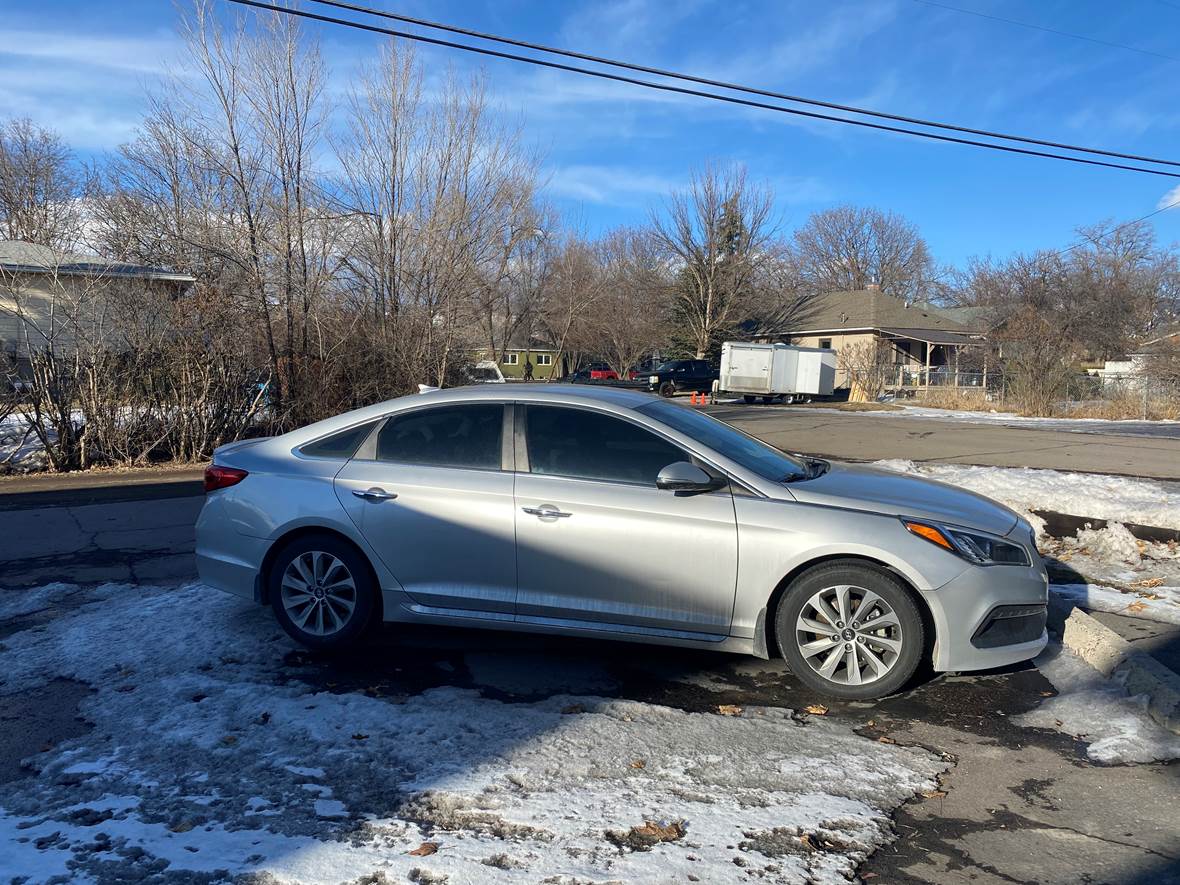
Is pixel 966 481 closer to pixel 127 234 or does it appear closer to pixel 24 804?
pixel 24 804

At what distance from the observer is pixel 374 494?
5.02 metres

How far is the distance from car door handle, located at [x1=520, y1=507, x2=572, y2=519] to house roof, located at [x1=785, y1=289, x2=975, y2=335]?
45.4m

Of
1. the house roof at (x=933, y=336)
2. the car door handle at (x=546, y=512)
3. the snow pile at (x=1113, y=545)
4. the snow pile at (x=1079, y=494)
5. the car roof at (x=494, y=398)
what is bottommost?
the snow pile at (x=1113, y=545)

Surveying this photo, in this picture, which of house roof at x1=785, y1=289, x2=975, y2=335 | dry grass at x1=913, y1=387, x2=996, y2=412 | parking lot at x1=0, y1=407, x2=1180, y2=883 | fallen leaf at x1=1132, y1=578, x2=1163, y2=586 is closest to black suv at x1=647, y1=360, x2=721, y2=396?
dry grass at x1=913, y1=387, x2=996, y2=412

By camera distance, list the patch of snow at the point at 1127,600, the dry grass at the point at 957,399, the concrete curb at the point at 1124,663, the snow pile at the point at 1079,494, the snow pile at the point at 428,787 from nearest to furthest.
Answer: the snow pile at the point at 428,787 < the concrete curb at the point at 1124,663 < the patch of snow at the point at 1127,600 < the snow pile at the point at 1079,494 < the dry grass at the point at 957,399

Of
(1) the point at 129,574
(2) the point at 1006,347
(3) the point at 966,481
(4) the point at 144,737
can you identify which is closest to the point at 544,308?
(2) the point at 1006,347

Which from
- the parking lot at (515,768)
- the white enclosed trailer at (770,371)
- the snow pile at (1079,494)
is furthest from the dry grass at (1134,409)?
the parking lot at (515,768)

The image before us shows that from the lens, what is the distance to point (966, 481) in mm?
10711

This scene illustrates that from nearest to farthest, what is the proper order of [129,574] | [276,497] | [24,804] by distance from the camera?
[24,804], [276,497], [129,574]

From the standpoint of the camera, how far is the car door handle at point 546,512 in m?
4.73

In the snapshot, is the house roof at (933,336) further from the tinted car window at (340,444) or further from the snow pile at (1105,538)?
the tinted car window at (340,444)

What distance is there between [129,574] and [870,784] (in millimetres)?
6076

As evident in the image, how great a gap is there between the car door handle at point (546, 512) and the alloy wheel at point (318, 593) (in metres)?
1.17

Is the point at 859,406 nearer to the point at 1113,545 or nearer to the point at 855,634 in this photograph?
the point at 1113,545
